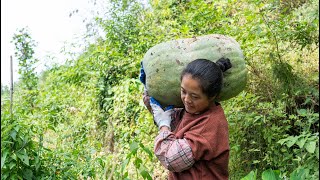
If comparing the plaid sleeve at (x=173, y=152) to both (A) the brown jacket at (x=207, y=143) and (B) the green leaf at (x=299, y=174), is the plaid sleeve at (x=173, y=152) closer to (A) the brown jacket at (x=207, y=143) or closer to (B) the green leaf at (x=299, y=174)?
(A) the brown jacket at (x=207, y=143)

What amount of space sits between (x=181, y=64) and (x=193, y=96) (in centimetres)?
50

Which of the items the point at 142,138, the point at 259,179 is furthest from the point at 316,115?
the point at 142,138

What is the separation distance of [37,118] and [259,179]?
1.78 m

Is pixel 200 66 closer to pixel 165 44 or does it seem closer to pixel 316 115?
pixel 165 44

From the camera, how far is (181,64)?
2277 millimetres

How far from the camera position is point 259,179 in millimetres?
3057

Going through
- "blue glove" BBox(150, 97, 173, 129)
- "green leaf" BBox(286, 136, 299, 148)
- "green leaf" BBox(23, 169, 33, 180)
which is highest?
"blue glove" BBox(150, 97, 173, 129)

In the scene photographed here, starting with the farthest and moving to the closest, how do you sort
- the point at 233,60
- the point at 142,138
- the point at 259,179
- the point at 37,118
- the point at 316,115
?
the point at 142,138 < the point at 37,118 < the point at 259,179 < the point at 316,115 < the point at 233,60

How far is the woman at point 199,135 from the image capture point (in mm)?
1783

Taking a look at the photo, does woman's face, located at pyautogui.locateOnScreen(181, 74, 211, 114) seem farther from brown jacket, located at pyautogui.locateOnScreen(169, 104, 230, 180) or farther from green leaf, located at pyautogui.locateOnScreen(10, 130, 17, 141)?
green leaf, located at pyautogui.locateOnScreen(10, 130, 17, 141)

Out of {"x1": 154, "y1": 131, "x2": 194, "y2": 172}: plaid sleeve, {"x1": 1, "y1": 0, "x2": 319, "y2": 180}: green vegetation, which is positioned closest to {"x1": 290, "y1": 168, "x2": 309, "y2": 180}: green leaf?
{"x1": 1, "y1": 0, "x2": 319, "y2": 180}: green vegetation

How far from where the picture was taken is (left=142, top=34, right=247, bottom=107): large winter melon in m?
2.22

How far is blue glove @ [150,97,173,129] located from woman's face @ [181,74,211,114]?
153 mm

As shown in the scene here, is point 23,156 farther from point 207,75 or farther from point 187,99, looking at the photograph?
point 207,75
